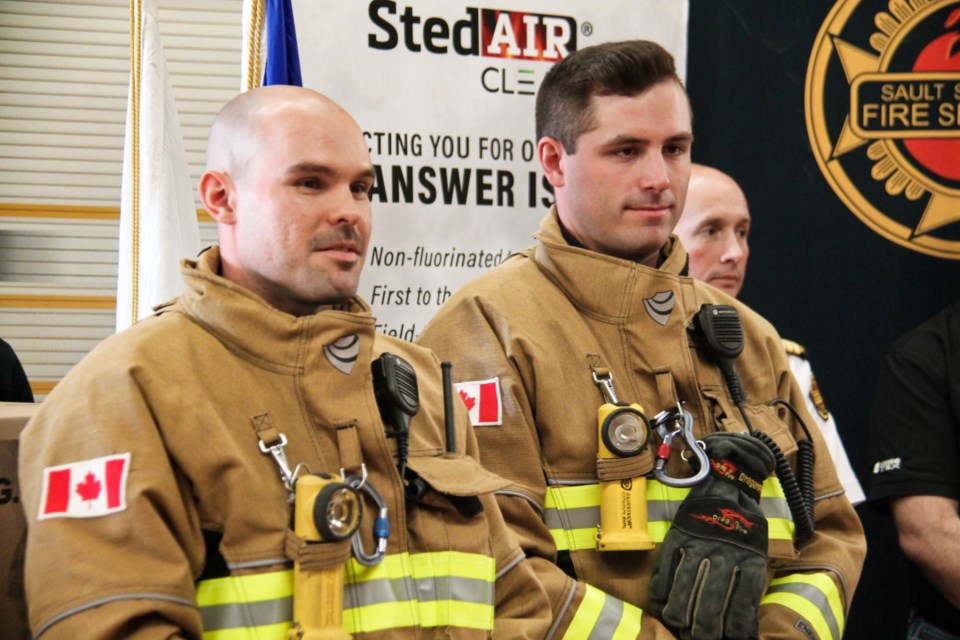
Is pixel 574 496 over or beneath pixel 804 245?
beneath

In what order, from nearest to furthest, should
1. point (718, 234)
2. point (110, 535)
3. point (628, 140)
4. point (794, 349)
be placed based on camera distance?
point (110, 535), point (628, 140), point (718, 234), point (794, 349)

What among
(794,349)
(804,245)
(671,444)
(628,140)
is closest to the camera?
(671,444)

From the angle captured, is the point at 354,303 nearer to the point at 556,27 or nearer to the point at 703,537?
the point at 703,537

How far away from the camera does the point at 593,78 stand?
2514 mm

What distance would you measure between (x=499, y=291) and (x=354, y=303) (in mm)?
442

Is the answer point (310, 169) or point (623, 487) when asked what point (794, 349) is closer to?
point (623, 487)

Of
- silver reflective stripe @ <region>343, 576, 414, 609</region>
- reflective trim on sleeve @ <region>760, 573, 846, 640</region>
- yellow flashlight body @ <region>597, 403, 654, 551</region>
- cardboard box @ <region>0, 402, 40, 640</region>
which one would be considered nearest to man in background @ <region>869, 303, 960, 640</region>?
reflective trim on sleeve @ <region>760, 573, 846, 640</region>

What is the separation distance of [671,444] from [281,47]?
4.57ft

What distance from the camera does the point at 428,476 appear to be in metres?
1.98

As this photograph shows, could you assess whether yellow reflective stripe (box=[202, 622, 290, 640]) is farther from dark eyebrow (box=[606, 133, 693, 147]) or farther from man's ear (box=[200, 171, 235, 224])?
dark eyebrow (box=[606, 133, 693, 147])

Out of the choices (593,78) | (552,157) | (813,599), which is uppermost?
(593,78)

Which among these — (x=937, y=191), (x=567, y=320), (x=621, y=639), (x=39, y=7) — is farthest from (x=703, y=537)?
(x=39, y=7)

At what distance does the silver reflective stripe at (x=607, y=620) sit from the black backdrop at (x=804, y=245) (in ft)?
6.35

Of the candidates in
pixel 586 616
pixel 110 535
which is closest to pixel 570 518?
pixel 586 616
